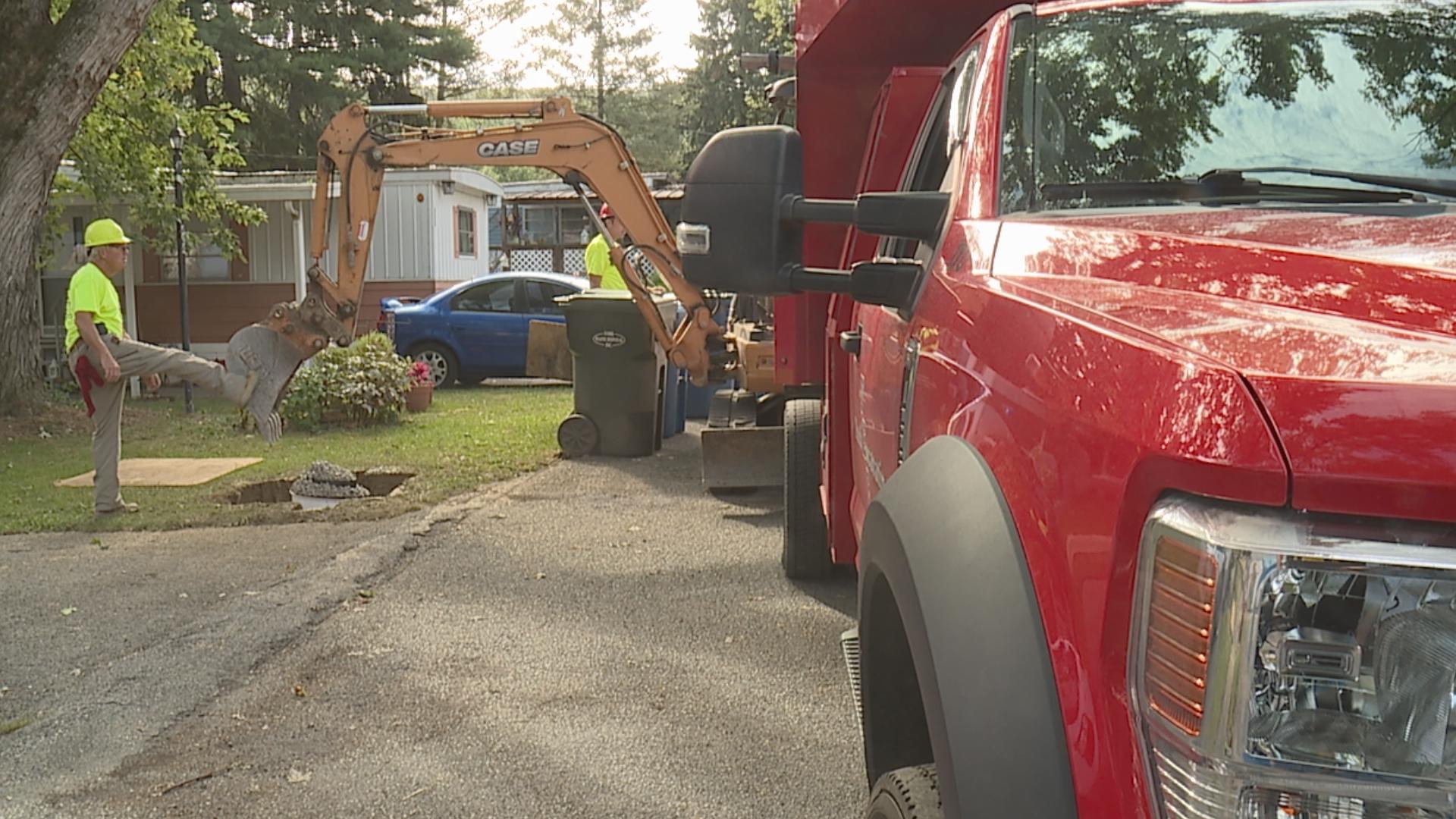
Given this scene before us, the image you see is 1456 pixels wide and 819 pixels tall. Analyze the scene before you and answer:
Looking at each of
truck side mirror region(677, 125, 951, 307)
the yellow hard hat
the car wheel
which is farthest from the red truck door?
the car wheel

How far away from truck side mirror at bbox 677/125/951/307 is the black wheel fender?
60cm

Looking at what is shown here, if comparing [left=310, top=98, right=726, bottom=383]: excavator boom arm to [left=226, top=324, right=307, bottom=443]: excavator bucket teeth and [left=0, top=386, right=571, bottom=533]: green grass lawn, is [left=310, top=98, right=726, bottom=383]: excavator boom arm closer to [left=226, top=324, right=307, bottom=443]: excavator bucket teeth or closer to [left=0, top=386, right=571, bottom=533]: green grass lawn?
[left=226, top=324, right=307, bottom=443]: excavator bucket teeth

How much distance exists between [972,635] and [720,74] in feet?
141

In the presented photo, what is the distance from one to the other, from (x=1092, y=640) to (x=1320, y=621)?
290mm

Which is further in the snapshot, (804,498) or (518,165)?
(518,165)

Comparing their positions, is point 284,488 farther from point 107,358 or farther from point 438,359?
point 438,359

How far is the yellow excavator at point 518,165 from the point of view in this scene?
10.7 metres

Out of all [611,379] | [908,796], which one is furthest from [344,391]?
[908,796]

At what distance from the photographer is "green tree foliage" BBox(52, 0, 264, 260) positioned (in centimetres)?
1658

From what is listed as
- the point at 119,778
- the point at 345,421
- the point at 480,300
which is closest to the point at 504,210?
the point at 480,300

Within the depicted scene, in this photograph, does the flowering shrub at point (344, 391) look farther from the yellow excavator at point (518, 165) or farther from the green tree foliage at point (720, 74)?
the green tree foliage at point (720, 74)

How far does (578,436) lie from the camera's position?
11750mm

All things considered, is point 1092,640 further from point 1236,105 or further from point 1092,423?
point 1236,105

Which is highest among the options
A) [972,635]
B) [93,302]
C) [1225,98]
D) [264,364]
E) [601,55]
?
[601,55]
